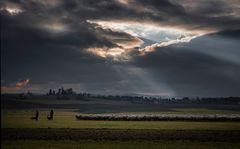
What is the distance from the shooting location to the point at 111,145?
29812 millimetres

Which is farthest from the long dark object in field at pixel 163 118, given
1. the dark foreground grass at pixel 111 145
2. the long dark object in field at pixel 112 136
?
the dark foreground grass at pixel 111 145

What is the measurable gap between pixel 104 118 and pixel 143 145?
4713 cm

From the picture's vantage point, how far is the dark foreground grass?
1126 inches

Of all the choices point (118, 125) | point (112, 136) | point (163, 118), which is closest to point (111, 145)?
point (112, 136)

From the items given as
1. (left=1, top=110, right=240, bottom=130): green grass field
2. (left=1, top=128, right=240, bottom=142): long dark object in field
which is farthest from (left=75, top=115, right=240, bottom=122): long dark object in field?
(left=1, top=128, right=240, bottom=142): long dark object in field

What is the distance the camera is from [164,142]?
3234 centimetres

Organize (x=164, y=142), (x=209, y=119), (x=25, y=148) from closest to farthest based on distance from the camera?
(x=25, y=148)
(x=164, y=142)
(x=209, y=119)

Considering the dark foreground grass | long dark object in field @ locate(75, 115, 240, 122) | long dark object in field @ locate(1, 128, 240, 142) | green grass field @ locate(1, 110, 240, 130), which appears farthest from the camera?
long dark object in field @ locate(75, 115, 240, 122)

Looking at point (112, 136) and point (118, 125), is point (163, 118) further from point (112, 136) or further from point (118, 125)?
point (112, 136)

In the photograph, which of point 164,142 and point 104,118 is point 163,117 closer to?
point 104,118

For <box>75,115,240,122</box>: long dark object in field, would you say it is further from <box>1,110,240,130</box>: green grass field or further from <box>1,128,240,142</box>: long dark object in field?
<box>1,128,240,142</box>: long dark object in field

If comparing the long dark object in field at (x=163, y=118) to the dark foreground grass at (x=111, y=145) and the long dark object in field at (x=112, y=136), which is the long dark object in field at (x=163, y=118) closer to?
the long dark object in field at (x=112, y=136)

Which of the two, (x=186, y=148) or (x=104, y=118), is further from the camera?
(x=104, y=118)

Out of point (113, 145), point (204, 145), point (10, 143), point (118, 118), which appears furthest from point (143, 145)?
point (118, 118)
